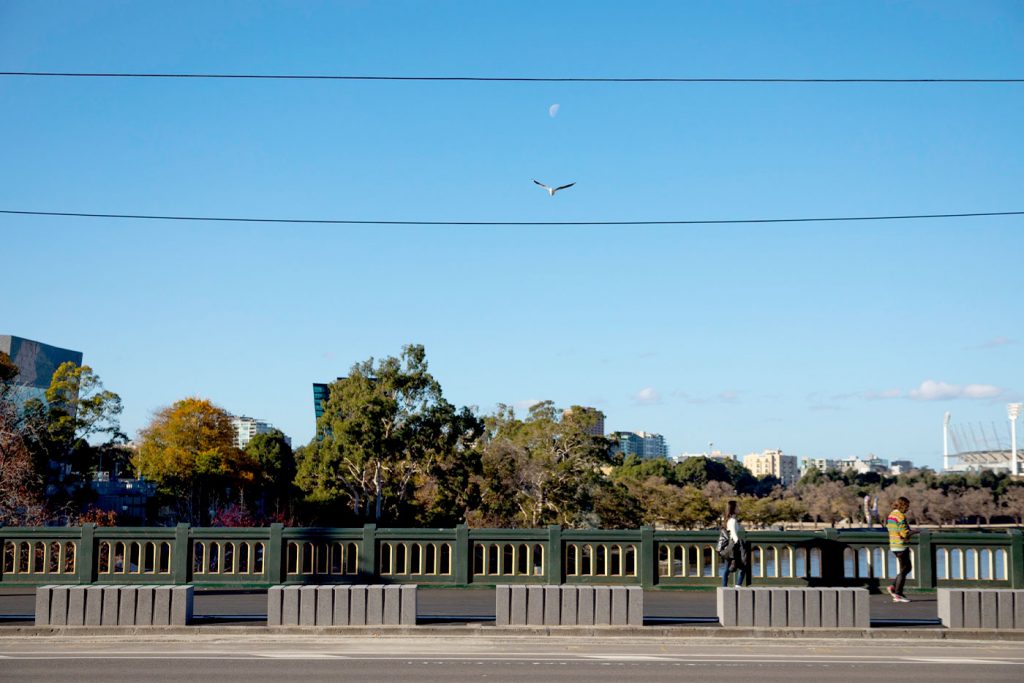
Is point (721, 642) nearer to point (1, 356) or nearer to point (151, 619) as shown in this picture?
point (151, 619)

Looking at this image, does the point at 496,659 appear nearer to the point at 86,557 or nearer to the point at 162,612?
the point at 162,612

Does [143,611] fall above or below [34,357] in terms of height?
below

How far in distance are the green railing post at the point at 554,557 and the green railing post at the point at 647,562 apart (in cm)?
157

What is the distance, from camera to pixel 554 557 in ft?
65.5

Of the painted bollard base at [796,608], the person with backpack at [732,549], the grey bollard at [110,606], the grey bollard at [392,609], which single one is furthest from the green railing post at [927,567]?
the grey bollard at [110,606]

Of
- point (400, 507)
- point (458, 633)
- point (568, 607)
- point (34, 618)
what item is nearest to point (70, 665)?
point (34, 618)

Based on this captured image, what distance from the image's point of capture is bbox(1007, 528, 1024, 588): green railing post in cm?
1948

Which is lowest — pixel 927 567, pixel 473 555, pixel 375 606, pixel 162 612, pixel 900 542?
pixel 162 612

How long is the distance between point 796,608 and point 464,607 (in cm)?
579

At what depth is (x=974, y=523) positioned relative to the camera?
12294 centimetres

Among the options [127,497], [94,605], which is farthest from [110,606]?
[127,497]

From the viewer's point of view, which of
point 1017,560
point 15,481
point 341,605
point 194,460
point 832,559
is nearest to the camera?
point 341,605

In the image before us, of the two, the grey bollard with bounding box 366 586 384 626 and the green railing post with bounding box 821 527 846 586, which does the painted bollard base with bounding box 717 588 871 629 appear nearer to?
the green railing post with bounding box 821 527 846 586

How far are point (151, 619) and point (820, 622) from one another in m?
10.4
